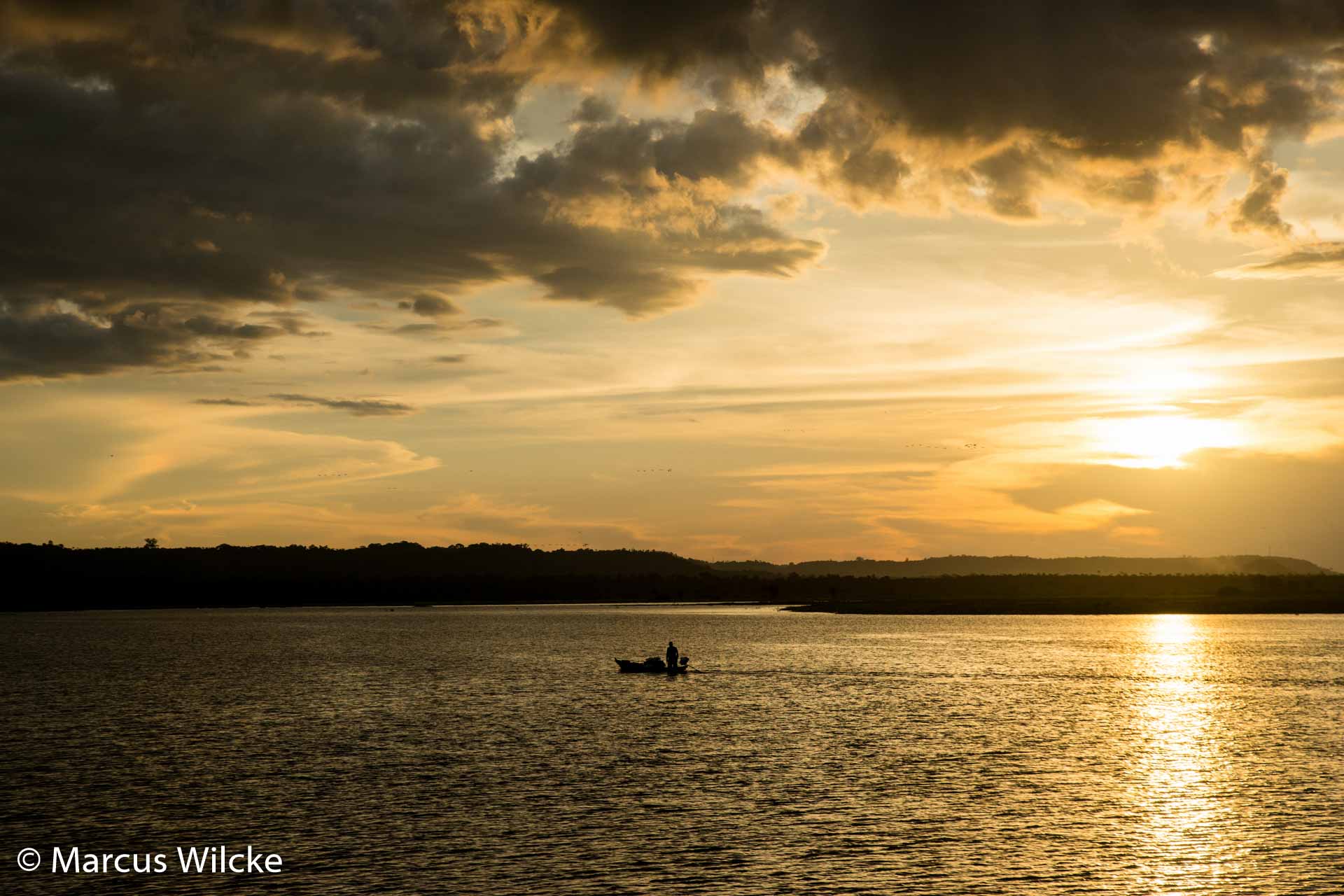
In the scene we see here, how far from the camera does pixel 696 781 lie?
52031mm

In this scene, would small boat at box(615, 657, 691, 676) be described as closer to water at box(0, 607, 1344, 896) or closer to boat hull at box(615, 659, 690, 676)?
boat hull at box(615, 659, 690, 676)

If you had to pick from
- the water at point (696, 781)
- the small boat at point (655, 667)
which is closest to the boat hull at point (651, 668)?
the small boat at point (655, 667)

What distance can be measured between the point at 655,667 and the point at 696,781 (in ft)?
193

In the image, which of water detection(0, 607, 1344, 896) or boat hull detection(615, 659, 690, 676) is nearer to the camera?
water detection(0, 607, 1344, 896)

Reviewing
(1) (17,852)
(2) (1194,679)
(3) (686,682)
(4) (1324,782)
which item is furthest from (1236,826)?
(2) (1194,679)

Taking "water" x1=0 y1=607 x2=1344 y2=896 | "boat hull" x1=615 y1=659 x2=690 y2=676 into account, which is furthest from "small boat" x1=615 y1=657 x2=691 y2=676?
"water" x1=0 y1=607 x2=1344 y2=896

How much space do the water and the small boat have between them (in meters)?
3.32

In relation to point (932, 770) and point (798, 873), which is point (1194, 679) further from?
point (798, 873)

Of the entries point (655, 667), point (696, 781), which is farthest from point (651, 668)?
point (696, 781)

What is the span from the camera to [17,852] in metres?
39.2

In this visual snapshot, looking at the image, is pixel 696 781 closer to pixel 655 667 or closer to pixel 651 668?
pixel 655 667

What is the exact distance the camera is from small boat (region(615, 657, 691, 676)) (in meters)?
109

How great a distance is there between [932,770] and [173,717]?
52.4 m

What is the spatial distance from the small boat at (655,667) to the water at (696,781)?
10.9ft
